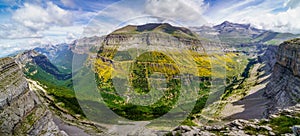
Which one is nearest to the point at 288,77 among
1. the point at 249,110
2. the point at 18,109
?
the point at 249,110

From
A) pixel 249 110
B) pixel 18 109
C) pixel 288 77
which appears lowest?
pixel 249 110

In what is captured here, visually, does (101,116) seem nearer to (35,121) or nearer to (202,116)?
(202,116)

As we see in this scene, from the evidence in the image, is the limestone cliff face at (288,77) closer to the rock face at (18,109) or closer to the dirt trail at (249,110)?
the dirt trail at (249,110)

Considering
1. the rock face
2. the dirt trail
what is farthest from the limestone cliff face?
the rock face

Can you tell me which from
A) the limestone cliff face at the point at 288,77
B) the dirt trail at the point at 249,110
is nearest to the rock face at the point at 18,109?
the limestone cliff face at the point at 288,77

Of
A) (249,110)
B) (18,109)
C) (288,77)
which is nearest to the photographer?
(18,109)

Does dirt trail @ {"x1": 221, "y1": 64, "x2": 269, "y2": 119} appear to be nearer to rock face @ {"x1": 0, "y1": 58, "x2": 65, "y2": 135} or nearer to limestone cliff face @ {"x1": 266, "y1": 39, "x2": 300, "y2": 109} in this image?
limestone cliff face @ {"x1": 266, "y1": 39, "x2": 300, "y2": 109}

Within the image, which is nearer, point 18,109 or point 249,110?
point 18,109

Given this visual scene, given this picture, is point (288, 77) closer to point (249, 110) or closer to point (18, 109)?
point (249, 110)
